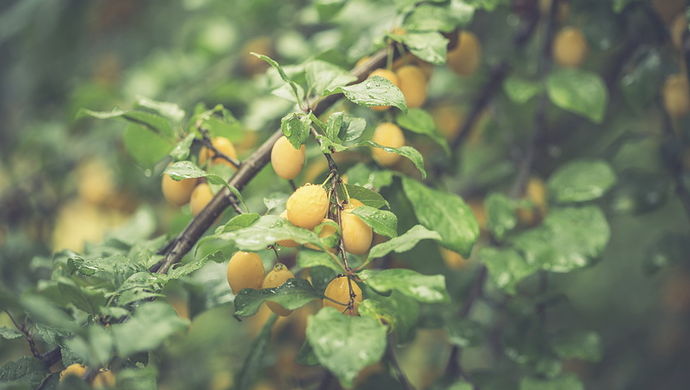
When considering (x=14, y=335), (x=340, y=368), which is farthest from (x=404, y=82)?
(x=14, y=335)

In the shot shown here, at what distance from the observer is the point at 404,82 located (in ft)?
2.92

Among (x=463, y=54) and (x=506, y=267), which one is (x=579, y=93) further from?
(x=506, y=267)

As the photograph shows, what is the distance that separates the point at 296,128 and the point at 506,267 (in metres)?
0.43

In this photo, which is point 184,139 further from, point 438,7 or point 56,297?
point 438,7

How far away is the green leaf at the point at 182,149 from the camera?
81 cm

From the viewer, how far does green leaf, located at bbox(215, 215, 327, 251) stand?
603 mm

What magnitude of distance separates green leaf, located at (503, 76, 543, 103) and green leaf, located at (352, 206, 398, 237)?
0.47 m

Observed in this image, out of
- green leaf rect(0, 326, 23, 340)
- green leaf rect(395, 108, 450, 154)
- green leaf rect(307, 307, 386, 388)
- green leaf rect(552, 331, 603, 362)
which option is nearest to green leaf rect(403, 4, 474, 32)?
green leaf rect(395, 108, 450, 154)

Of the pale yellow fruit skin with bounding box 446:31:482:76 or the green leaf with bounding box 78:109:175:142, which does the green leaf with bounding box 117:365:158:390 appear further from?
the pale yellow fruit skin with bounding box 446:31:482:76

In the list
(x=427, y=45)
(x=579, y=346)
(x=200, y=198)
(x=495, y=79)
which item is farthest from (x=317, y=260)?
(x=495, y=79)

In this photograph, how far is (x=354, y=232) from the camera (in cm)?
68

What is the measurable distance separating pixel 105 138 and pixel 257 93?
521mm

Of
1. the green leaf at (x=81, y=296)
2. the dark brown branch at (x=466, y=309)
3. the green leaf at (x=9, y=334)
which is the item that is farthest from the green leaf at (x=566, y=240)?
the green leaf at (x=9, y=334)

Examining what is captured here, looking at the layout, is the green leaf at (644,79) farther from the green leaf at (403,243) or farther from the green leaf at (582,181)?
the green leaf at (403,243)
